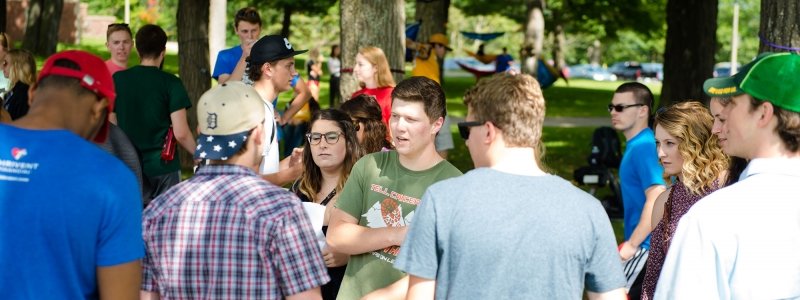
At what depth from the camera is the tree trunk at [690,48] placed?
55.3 feet

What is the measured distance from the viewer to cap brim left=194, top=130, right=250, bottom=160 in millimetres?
3547

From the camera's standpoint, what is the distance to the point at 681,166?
5457mm

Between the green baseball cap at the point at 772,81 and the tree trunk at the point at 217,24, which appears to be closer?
the green baseball cap at the point at 772,81

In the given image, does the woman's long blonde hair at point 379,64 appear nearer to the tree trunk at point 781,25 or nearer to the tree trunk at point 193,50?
the tree trunk at point 781,25

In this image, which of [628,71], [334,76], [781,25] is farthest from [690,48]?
[628,71]

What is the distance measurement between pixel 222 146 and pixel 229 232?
0.97 feet

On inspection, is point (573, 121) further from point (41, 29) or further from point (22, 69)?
point (22, 69)

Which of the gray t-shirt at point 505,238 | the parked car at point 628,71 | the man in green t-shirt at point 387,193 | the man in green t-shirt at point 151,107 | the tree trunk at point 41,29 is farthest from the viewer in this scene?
the parked car at point 628,71

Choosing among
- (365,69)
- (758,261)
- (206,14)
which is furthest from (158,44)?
(206,14)

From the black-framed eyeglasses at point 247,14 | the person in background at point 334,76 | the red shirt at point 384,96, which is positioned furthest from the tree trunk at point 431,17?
the red shirt at point 384,96

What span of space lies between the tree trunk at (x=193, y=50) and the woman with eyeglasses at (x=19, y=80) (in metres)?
6.07

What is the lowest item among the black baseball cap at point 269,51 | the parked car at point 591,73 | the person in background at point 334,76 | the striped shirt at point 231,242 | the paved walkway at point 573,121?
the parked car at point 591,73

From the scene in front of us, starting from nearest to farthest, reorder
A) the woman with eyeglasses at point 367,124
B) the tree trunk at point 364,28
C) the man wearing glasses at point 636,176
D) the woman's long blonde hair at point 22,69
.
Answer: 1. the man wearing glasses at point 636,176
2. the woman with eyeglasses at point 367,124
3. the woman's long blonde hair at point 22,69
4. the tree trunk at point 364,28

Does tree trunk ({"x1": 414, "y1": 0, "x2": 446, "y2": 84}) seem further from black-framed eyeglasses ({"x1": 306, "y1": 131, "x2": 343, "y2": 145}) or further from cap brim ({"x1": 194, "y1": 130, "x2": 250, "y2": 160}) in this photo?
cap brim ({"x1": 194, "y1": 130, "x2": 250, "y2": 160})
